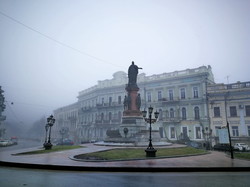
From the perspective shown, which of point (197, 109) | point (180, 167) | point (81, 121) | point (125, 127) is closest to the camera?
point (180, 167)

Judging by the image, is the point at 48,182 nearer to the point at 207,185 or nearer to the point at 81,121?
the point at 207,185

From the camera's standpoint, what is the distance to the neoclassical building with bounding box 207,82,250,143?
1264 inches

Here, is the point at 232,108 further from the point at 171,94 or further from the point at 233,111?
the point at 171,94

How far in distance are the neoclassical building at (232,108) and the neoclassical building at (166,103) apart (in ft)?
4.57

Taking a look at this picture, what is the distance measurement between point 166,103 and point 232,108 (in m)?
12.4

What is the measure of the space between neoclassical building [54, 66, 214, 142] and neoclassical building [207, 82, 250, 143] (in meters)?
1.39

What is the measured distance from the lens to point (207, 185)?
19.6 feet

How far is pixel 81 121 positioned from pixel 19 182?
2067 inches

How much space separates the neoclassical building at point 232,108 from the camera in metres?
32.1

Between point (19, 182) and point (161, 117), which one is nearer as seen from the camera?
point (19, 182)

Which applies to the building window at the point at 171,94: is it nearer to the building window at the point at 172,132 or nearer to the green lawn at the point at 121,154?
the building window at the point at 172,132

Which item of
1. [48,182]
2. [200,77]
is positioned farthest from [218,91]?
[48,182]

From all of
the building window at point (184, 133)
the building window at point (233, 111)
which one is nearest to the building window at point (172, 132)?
the building window at point (184, 133)

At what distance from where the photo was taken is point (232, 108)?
3375 centimetres
